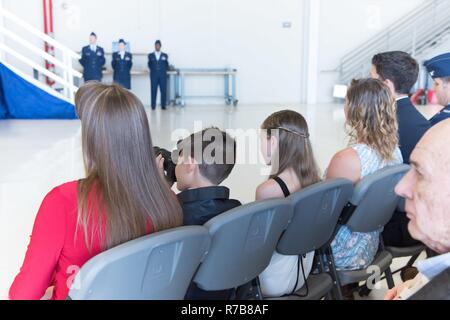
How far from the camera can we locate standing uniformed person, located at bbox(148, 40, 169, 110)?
12281mm

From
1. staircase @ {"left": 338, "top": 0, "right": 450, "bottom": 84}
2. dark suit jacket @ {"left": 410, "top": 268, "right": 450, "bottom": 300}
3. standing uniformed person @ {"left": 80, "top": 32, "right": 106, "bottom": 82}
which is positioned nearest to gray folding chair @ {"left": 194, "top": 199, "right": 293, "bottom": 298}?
dark suit jacket @ {"left": 410, "top": 268, "right": 450, "bottom": 300}

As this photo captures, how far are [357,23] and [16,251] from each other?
12753mm

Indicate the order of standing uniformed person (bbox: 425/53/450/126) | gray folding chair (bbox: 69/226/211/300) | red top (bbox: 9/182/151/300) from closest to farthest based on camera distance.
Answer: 1. gray folding chair (bbox: 69/226/211/300)
2. red top (bbox: 9/182/151/300)
3. standing uniformed person (bbox: 425/53/450/126)

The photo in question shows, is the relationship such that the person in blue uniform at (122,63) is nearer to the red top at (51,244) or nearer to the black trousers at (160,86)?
the black trousers at (160,86)

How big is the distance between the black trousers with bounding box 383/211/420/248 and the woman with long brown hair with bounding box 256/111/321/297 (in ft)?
1.93

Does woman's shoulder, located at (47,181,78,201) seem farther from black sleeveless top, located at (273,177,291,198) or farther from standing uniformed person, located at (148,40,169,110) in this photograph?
standing uniformed person, located at (148,40,169,110)

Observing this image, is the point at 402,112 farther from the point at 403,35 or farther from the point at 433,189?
the point at 403,35

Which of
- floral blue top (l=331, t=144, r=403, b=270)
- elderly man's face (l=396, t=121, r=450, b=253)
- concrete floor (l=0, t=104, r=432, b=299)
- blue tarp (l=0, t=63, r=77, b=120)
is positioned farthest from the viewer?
blue tarp (l=0, t=63, r=77, b=120)

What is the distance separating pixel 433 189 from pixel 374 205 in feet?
4.08

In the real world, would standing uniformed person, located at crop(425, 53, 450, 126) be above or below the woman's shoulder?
above

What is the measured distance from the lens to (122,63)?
11.9 meters

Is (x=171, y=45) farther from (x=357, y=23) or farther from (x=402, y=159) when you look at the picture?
(x=402, y=159)

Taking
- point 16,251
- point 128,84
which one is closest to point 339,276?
point 16,251

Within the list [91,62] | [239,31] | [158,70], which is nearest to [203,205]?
[91,62]
